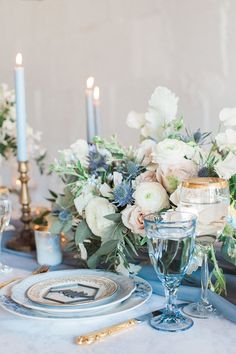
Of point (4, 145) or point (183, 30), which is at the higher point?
point (183, 30)

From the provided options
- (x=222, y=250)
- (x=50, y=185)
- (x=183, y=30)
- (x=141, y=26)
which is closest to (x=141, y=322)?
(x=222, y=250)

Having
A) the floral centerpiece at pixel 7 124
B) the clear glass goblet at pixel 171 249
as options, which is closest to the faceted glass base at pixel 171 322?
the clear glass goblet at pixel 171 249

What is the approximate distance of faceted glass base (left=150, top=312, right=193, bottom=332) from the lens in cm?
72

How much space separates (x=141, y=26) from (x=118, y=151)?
1439mm

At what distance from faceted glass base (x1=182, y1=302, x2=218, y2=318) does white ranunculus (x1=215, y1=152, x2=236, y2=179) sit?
0.65 feet

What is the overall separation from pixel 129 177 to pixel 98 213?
3.2 inches

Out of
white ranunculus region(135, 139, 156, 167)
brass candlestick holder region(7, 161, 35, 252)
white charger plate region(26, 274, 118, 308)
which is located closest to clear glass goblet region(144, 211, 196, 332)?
white charger plate region(26, 274, 118, 308)

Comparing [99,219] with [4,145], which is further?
[4,145]

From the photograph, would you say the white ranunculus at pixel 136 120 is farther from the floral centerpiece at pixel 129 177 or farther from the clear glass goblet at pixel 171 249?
the clear glass goblet at pixel 171 249

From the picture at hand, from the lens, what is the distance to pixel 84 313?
767mm

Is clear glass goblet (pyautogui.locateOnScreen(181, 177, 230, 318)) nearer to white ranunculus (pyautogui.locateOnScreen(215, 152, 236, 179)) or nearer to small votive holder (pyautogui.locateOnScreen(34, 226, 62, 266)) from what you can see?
white ranunculus (pyautogui.locateOnScreen(215, 152, 236, 179))

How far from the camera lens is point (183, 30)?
2.11m

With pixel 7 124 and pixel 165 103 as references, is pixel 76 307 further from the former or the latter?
pixel 7 124

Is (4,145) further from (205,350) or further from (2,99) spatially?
(205,350)
